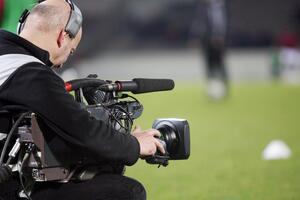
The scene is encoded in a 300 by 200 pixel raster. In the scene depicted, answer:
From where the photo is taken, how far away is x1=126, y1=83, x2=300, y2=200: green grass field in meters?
6.61

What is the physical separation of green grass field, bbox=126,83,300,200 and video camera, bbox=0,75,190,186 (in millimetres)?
2167

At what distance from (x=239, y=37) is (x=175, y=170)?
25266 mm

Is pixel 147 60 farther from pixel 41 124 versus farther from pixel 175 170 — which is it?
pixel 41 124

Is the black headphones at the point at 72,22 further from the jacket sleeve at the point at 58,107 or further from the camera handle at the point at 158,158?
the camera handle at the point at 158,158

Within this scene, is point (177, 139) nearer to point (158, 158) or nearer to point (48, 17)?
point (158, 158)

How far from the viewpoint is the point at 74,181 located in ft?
12.9

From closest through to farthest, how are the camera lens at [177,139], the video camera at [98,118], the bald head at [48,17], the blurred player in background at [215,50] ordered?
1. the video camera at [98,118]
2. the bald head at [48,17]
3. the camera lens at [177,139]
4. the blurred player in background at [215,50]

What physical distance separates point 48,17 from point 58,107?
54 centimetres

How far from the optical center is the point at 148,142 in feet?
12.8

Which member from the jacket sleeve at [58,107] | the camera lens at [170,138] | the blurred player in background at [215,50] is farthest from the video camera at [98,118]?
the blurred player in background at [215,50]

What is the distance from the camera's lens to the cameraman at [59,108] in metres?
3.55

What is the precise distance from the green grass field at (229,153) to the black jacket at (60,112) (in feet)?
8.67

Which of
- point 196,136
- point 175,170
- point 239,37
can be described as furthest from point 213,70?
point 239,37

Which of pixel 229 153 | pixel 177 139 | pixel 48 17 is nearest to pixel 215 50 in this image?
pixel 229 153
